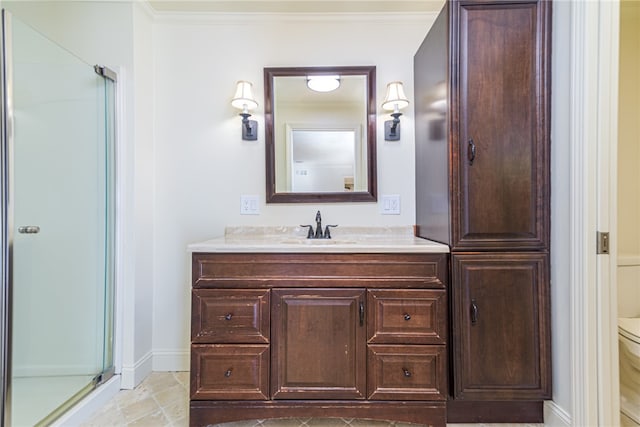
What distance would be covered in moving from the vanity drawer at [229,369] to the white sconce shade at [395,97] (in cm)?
159

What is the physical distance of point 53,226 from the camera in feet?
5.32

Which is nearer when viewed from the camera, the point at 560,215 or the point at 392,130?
the point at 560,215

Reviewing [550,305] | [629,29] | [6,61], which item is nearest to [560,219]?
[550,305]

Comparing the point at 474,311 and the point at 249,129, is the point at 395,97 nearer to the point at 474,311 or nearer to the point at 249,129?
the point at 249,129

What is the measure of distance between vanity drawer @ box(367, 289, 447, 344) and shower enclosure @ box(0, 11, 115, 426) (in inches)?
62.4

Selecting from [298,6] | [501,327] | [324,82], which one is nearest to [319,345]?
[501,327]

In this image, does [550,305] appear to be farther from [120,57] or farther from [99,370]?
[120,57]

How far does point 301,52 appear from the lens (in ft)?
6.59

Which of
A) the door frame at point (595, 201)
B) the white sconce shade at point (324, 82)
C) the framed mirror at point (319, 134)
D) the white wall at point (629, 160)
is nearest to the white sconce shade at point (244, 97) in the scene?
the framed mirror at point (319, 134)

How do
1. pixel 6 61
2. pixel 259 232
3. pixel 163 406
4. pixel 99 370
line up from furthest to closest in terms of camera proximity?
pixel 259 232, pixel 99 370, pixel 163 406, pixel 6 61

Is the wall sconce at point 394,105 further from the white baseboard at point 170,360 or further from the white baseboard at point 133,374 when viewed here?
the white baseboard at point 133,374

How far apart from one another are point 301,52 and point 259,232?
124 cm

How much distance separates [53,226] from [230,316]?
3.70ft

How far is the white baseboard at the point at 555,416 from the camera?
4.41 ft
